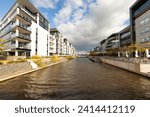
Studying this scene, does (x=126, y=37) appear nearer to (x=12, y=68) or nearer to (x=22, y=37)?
(x=22, y=37)

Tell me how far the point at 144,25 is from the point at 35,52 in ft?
140

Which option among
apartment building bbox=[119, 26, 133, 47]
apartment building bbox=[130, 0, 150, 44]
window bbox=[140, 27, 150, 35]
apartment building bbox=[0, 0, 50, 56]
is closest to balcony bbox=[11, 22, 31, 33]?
apartment building bbox=[0, 0, 50, 56]

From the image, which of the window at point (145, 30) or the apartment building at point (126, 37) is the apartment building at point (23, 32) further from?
the apartment building at point (126, 37)

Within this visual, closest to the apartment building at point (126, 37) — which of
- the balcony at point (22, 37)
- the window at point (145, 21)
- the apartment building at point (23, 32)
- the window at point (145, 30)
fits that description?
the window at point (145, 30)

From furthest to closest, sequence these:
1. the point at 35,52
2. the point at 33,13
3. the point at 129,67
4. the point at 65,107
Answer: the point at 33,13 → the point at 35,52 → the point at 129,67 → the point at 65,107

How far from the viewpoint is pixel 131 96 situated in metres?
14.7

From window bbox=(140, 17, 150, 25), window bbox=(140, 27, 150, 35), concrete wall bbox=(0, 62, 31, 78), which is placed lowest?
concrete wall bbox=(0, 62, 31, 78)

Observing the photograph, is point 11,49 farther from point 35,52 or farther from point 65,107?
point 65,107

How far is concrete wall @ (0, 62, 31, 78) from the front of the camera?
2213 cm

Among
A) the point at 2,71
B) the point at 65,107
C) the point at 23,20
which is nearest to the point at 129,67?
the point at 2,71

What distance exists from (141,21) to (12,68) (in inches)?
1939

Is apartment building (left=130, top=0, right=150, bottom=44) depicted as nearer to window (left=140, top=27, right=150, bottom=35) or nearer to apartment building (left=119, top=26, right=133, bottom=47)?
window (left=140, top=27, right=150, bottom=35)

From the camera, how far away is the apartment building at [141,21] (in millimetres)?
51656

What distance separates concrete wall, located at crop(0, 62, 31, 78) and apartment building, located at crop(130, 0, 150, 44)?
40.8 meters
